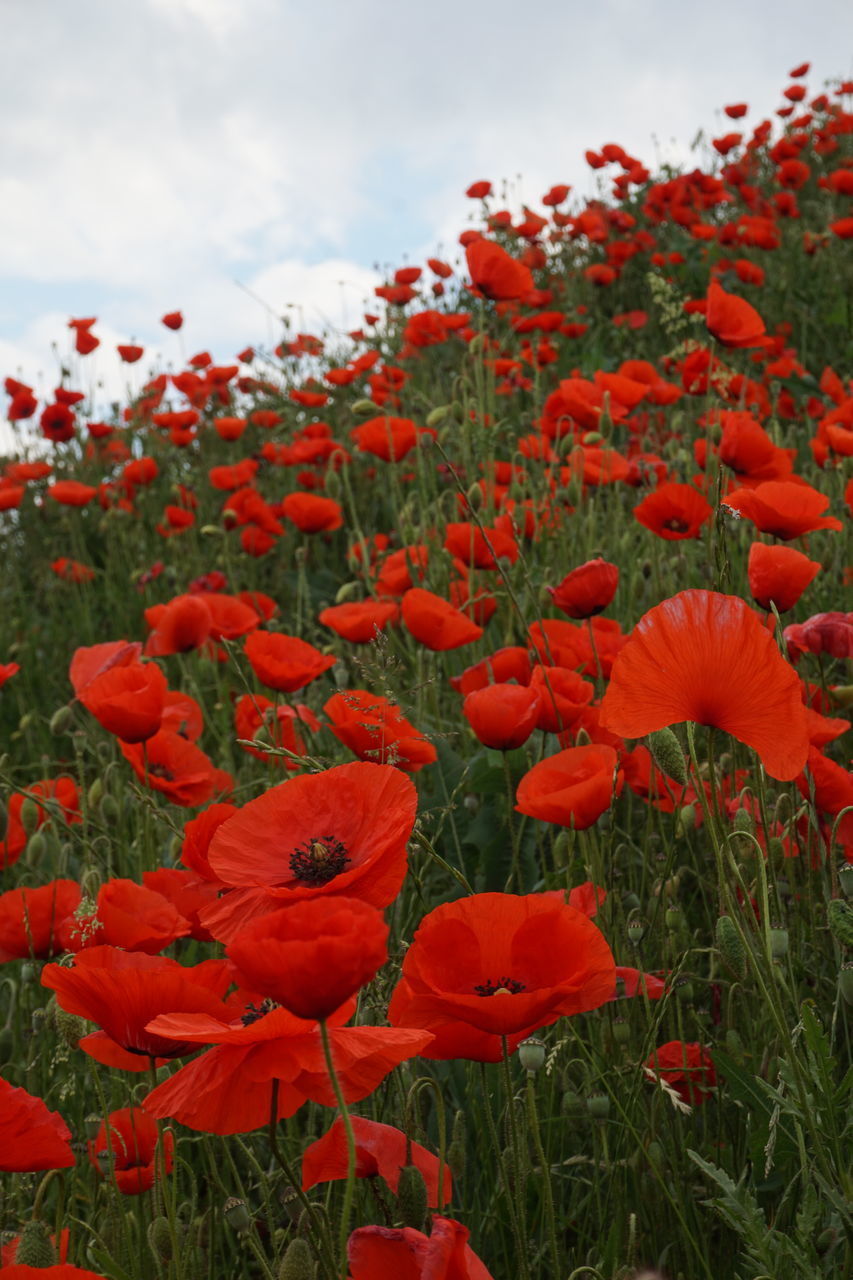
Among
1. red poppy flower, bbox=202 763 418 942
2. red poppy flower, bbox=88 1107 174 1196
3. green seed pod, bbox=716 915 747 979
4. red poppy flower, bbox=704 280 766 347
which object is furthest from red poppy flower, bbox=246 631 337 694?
red poppy flower, bbox=704 280 766 347

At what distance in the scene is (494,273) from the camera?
3.19 metres

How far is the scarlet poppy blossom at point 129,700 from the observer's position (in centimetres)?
172

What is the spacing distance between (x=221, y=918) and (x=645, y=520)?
1.56 meters

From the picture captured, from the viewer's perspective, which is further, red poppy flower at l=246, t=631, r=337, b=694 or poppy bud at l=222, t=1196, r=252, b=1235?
red poppy flower at l=246, t=631, r=337, b=694

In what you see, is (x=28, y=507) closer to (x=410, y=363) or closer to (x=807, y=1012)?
(x=410, y=363)

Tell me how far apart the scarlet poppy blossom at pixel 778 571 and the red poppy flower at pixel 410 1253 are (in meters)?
1.05

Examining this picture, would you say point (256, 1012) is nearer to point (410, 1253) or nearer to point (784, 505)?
point (410, 1253)

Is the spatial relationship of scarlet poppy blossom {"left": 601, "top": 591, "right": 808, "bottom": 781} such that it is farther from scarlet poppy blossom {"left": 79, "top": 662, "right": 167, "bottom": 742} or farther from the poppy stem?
scarlet poppy blossom {"left": 79, "top": 662, "right": 167, "bottom": 742}

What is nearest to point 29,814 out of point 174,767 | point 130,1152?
point 174,767

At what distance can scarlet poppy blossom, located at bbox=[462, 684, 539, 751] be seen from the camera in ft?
5.30

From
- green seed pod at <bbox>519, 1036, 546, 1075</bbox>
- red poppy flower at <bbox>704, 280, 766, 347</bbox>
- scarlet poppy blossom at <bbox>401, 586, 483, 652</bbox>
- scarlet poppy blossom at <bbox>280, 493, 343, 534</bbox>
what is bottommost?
green seed pod at <bbox>519, 1036, 546, 1075</bbox>

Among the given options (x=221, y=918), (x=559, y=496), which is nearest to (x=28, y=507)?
(x=559, y=496)

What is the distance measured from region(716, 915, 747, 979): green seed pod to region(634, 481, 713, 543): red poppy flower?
127 cm

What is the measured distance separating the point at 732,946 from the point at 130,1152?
73 cm
